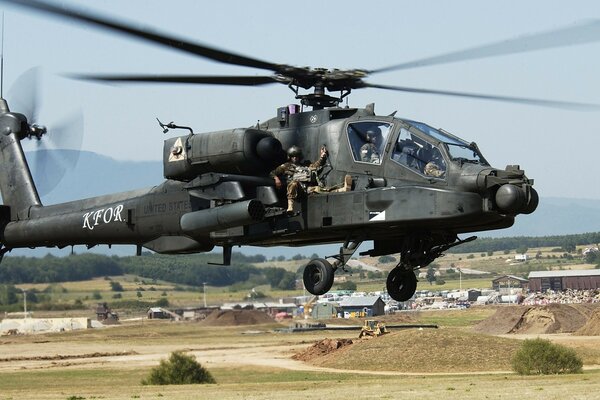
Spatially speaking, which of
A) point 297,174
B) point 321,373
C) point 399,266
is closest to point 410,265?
point 399,266

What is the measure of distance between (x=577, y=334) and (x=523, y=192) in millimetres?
61004

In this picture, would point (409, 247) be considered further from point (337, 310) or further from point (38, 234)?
point (337, 310)

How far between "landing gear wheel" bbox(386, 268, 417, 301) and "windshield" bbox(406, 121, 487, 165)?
2896 mm

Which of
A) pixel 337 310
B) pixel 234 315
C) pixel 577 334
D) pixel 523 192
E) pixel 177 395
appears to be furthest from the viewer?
pixel 337 310

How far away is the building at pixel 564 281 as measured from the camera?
552 ft

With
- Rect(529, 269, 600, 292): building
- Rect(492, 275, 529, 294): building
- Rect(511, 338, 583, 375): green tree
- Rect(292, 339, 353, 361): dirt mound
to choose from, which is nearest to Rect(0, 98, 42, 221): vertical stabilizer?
Rect(511, 338, 583, 375): green tree

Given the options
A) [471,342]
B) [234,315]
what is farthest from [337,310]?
[471,342]

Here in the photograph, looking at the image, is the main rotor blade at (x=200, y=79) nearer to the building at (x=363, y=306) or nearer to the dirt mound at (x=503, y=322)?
the dirt mound at (x=503, y=322)

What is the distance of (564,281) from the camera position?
16962 centimetres

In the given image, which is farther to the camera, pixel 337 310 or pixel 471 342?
pixel 337 310

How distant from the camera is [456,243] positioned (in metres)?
23.0

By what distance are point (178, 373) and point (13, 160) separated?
74.4ft

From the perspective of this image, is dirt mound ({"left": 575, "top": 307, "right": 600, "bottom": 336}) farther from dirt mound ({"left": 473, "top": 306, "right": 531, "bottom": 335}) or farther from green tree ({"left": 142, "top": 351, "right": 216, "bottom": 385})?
green tree ({"left": 142, "top": 351, "right": 216, "bottom": 385})

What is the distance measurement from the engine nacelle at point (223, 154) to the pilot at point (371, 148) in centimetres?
204
